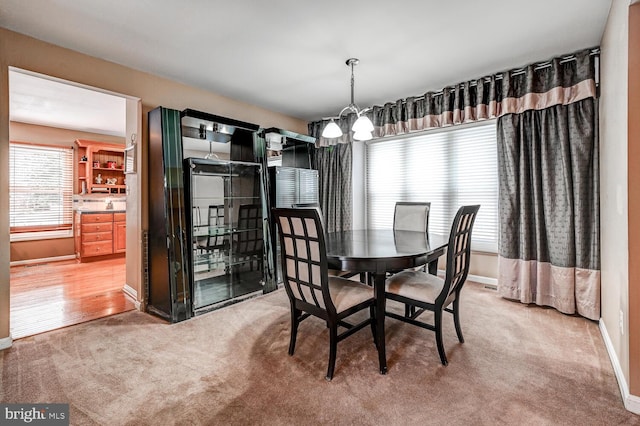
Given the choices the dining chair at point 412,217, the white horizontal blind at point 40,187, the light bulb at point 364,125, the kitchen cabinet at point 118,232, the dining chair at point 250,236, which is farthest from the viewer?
the kitchen cabinet at point 118,232

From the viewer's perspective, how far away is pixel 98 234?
5332mm

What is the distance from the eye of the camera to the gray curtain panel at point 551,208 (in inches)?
104

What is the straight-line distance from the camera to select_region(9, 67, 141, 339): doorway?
9.77ft

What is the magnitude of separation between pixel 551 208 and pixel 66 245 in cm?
749

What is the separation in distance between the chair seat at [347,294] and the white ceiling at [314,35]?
1998mm

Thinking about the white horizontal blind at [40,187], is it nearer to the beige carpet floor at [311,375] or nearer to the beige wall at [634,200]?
the beige carpet floor at [311,375]

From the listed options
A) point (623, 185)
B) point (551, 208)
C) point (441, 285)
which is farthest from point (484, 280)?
point (623, 185)

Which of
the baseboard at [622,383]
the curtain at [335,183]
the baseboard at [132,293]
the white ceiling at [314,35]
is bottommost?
the baseboard at [622,383]

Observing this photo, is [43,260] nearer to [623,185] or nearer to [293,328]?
[293,328]

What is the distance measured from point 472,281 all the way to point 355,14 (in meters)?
3.30

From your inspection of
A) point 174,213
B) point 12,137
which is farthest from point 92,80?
point 12,137

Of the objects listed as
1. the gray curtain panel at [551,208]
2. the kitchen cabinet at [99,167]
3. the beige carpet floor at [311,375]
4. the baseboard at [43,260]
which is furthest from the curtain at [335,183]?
the baseboard at [43,260]

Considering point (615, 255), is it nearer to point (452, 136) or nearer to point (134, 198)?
point (452, 136)

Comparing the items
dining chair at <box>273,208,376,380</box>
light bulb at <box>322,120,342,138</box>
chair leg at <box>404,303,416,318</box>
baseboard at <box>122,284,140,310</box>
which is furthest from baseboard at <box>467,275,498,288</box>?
baseboard at <box>122,284,140,310</box>
